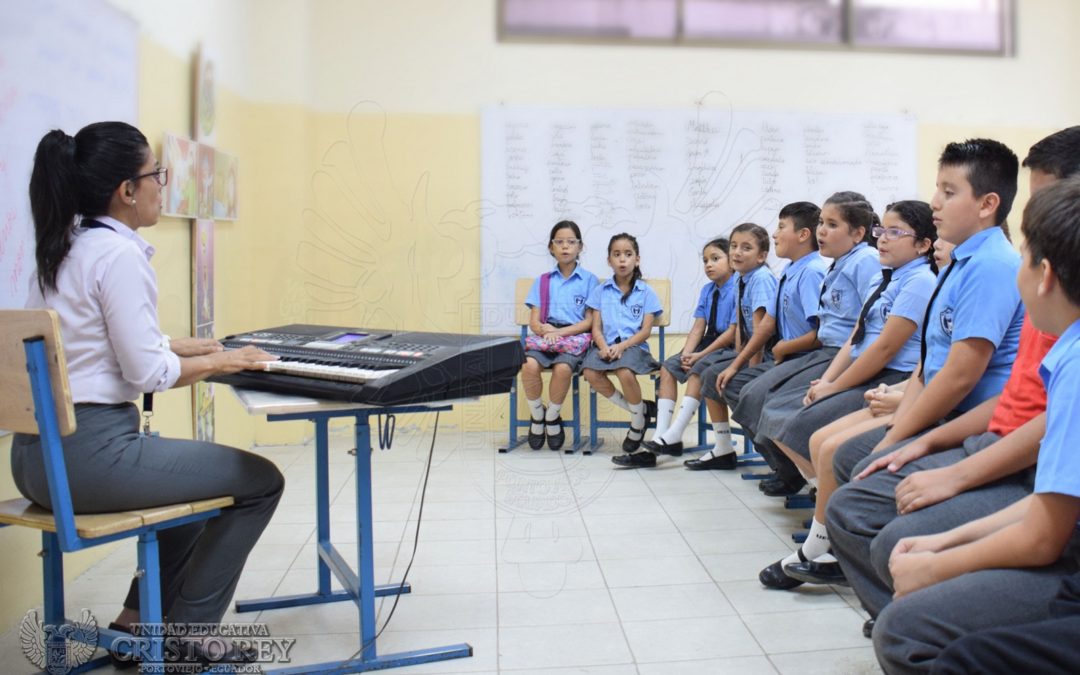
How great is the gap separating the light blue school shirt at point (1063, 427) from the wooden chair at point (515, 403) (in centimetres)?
360

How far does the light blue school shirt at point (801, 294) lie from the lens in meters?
3.70

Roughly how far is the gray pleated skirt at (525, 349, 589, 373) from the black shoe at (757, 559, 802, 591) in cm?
225

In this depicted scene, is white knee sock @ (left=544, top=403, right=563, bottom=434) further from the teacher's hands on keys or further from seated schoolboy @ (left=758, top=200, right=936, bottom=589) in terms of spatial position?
the teacher's hands on keys

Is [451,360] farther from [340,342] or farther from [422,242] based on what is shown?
[422,242]

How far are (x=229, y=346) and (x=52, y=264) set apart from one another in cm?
75

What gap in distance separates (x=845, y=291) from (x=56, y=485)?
8.57 feet

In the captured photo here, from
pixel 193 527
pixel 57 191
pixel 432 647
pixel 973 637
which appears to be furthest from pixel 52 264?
pixel 973 637

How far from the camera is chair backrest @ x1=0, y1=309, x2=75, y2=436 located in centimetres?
174

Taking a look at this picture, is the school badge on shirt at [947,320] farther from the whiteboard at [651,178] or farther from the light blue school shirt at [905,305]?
the whiteboard at [651,178]

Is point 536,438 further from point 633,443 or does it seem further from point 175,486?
point 175,486

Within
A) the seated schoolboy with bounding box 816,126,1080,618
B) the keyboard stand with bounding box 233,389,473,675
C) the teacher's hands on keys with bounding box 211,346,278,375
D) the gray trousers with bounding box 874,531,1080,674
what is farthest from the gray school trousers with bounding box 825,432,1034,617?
the teacher's hands on keys with bounding box 211,346,278,375

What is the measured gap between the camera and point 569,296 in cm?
511

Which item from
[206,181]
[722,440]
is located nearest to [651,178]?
[722,440]

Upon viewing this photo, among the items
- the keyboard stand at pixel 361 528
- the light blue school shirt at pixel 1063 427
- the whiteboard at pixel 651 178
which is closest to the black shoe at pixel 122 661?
the keyboard stand at pixel 361 528
